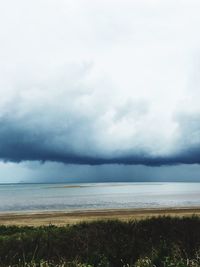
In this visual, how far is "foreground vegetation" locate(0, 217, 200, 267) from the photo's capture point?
Answer: 10.7 meters

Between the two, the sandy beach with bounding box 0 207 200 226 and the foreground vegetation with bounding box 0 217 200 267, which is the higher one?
the foreground vegetation with bounding box 0 217 200 267

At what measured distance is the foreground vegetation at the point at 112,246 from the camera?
35.1ft

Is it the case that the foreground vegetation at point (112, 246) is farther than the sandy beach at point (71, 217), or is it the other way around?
the sandy beach at point (71, 217)

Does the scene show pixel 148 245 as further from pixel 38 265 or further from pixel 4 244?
pixel 4 244

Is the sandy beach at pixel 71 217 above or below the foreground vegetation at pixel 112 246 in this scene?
below

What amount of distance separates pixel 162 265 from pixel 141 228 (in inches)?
129

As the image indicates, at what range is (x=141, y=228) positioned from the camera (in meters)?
13.6

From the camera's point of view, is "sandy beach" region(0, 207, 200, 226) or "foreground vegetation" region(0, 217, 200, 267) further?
"sandy beach" region(0, 207, 200, 226)

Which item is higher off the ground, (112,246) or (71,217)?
(112,246)

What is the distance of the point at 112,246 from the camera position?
11992 millimetres

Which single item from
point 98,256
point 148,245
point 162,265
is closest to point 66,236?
point 98,256

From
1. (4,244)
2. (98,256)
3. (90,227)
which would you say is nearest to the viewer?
(98,256)

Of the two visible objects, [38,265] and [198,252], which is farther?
[198,252]

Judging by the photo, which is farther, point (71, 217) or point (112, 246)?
point (71, 217)
